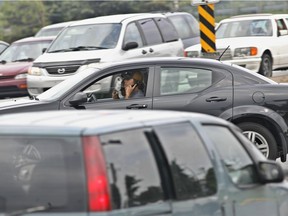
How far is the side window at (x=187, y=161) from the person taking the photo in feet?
17.9

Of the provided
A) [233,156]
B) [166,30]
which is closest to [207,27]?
[166,30]

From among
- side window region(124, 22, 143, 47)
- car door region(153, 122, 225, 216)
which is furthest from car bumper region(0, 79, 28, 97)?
car door region(153, 122, 225, 216)

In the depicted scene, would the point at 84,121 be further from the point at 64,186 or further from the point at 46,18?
the point at 46,18

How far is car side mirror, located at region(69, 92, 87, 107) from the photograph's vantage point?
10.8 metres

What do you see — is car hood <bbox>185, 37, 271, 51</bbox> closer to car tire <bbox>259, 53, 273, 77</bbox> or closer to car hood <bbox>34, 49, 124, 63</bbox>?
car tire <bbox>259, 53, 273, 77</bbox>

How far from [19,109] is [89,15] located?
26.0m

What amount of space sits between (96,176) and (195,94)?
607 centimetres

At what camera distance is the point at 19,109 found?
34.9ft

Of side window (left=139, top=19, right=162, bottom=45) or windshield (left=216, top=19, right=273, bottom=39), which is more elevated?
side window (left=139, top=19, right=162, bottom=45)

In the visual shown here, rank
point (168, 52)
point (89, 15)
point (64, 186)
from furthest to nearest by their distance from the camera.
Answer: point (89, 15)
point (168, 52)
point (64, 186)

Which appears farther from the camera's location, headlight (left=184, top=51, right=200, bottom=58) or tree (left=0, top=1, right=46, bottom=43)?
tree (left=0, top=1, right=46, bottom=43)

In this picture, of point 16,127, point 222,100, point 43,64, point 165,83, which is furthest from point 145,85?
point 43,64

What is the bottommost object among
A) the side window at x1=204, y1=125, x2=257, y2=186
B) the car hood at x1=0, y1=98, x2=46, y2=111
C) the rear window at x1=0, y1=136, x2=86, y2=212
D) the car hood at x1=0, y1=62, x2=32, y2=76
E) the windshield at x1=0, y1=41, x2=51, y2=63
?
the windshield at x1=0, y1=41, x2=51, y2=63

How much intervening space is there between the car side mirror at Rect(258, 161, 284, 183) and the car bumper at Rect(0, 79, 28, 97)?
1459 cm
